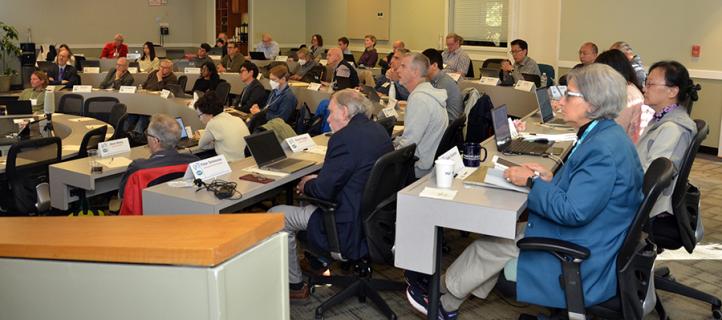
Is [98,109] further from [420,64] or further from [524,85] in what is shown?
[524,85]

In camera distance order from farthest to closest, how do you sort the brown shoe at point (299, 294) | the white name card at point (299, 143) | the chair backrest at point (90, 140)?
the chair backrest at point (90, 140)
the white name card at point (299, 143)
the brown shoe at point (299, 294)

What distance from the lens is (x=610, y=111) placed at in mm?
2625

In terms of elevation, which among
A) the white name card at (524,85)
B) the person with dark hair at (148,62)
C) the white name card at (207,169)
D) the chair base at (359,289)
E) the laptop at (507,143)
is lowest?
the chair base at (359,289)

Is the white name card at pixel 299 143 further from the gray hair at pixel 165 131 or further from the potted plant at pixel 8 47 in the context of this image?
the potted plant at pixel 8 47

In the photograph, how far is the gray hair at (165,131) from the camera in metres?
4.14

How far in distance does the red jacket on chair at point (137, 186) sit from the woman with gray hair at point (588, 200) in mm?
1986

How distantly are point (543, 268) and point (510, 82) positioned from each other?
19.3 feet

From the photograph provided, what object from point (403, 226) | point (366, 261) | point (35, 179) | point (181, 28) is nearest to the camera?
point (403, 226)

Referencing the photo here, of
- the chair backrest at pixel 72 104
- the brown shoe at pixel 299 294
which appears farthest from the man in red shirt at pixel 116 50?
the brown shoe at pixel 299 294

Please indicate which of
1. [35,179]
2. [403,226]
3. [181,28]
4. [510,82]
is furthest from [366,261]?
[181,28]

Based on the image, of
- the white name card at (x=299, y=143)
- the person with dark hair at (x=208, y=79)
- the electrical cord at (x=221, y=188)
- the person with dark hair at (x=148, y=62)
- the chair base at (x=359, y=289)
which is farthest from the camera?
the person with dark hair at (x=148, y=62)

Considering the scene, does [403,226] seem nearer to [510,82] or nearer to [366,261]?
[366,261]

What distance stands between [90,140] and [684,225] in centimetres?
422

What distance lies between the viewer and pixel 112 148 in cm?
470
